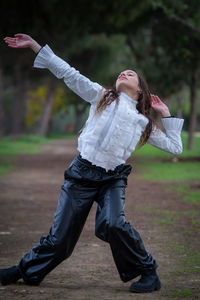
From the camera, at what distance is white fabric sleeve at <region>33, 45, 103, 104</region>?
5.14m

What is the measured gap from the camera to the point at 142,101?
5.39 meters

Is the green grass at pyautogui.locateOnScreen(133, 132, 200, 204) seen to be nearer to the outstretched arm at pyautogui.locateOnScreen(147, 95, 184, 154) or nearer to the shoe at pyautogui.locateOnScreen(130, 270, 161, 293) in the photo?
the outstretched arm at pyautogui.locateOnScreen(147, 95, 184, 154)

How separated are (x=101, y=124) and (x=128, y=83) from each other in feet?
1.38

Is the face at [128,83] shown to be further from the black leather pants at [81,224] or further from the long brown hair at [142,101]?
the black leather pants at [81,224]

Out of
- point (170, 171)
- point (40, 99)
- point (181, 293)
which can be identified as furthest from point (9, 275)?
point (40, 99)

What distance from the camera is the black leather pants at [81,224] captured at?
516cm

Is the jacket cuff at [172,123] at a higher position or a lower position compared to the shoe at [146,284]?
higher

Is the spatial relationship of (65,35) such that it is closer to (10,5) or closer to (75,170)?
(10,5)

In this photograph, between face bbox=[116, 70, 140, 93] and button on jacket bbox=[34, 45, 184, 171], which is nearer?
button on jacket bbox=[34, 45, 184, 171]

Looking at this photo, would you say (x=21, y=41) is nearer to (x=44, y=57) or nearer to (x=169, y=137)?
(x=44, y=57)

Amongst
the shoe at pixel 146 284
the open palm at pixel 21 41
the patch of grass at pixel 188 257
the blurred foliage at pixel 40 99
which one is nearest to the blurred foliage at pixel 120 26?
the patch of grass at pixel 188 257

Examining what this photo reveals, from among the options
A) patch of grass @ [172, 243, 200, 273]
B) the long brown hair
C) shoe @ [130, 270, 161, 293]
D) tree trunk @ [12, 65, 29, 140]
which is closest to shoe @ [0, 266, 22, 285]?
shoe @ [130, 270, 161, 293]

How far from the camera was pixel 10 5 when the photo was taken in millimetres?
26312

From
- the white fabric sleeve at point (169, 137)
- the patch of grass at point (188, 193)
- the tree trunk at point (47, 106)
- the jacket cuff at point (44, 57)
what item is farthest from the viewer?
the tree trunk at point (47, 106)
